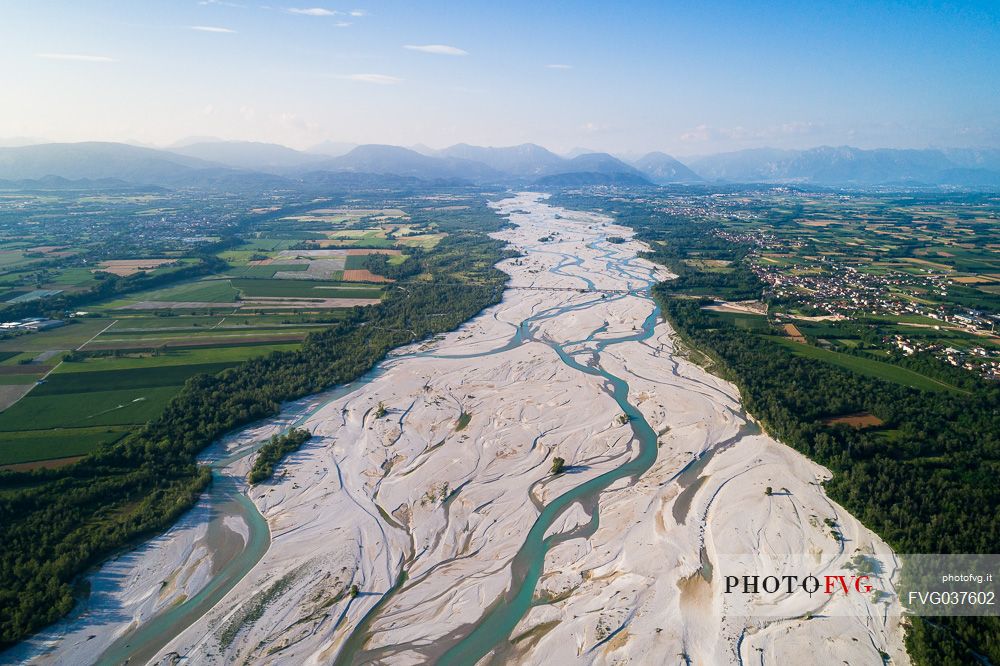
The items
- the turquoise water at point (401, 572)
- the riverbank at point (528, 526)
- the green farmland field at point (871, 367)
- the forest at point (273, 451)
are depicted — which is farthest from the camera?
the green farmland field at point (871, 367)

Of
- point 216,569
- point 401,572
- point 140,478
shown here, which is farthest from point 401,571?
point 140,478

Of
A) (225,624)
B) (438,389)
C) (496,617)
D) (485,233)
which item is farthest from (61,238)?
(496,617)

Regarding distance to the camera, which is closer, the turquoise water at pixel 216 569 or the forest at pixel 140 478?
the turquoise water at pixel 216 569

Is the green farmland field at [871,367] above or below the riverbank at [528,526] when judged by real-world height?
above

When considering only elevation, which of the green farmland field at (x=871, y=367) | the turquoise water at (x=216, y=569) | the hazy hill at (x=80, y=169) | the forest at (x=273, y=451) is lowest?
the turquoise water at (x=216, y=569)

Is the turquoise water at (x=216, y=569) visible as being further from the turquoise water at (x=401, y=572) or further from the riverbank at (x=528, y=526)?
the riverbank at (x=528, y=526)

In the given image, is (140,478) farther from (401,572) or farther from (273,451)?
(401,572)

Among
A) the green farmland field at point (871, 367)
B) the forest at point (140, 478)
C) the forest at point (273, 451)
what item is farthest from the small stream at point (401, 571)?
the green farmland field at point (871, 367)

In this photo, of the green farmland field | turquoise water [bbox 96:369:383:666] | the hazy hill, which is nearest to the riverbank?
turquoise water [bbox 96:369:383:666]
